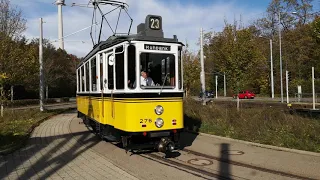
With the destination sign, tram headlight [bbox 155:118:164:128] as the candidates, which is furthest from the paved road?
the destination sign

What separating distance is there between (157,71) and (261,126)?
4.59 meters

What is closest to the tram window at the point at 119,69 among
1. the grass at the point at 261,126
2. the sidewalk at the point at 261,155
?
the sidewalk at the point at 261,155

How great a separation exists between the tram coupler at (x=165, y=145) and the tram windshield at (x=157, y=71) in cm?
140

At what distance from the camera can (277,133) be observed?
1025 cm

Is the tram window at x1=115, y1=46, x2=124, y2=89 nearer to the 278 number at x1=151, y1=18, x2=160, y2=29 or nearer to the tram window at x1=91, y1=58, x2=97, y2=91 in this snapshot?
the 278 number at x1=151, y1=18, x2=160, y2=29

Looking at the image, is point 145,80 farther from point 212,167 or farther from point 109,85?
point 212,167

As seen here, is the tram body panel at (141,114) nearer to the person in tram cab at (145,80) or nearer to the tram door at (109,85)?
the tram door at (109,85)

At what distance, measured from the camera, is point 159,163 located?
7.95 metres

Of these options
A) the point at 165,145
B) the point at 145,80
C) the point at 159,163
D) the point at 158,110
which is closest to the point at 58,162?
the point at 159,163

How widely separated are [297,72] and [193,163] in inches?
1837

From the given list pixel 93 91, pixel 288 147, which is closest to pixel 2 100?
pixel 93 91

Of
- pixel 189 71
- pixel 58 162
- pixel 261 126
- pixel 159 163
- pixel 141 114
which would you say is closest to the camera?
pixel 159 163

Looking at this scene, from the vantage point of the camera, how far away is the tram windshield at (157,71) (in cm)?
853

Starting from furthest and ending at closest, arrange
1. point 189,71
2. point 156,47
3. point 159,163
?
1. point 189,71
2. point 156,47
3. point 159,163
